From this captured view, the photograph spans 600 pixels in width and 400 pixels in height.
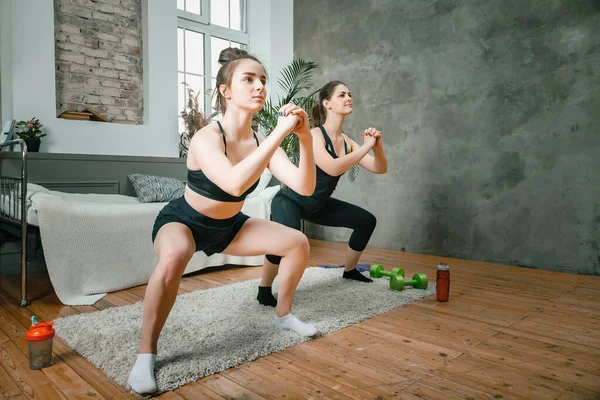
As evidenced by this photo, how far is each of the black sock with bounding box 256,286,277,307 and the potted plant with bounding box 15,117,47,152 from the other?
7.75ft

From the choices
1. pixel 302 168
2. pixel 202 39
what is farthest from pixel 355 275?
pixel 202 39

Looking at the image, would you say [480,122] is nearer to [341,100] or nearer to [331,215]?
[341,100]

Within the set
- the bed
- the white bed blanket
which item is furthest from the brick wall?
the white bed blanket

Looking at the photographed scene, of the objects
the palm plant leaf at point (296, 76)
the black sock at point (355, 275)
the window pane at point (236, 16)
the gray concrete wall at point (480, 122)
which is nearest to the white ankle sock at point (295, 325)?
the black sock at point (355, 275)

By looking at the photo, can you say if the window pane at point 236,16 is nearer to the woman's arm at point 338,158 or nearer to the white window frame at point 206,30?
the white window frame at point 206,30

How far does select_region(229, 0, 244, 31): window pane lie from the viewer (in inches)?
213

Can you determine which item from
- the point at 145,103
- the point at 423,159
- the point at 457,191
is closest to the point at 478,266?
the point at 457,191

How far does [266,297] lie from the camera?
2.31 meters

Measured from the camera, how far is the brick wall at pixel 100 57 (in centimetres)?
389

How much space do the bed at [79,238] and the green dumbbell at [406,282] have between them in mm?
1548

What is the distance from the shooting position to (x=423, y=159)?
13.5 ft

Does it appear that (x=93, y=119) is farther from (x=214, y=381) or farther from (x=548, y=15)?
(x=548, y=15)

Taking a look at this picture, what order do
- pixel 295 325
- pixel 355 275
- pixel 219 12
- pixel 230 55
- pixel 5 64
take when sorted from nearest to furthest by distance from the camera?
pixel 230 55 < pixel 295 325 < pixel 355 275 < pixel 5 64 < pixel 219 12

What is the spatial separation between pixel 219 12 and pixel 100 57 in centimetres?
175
